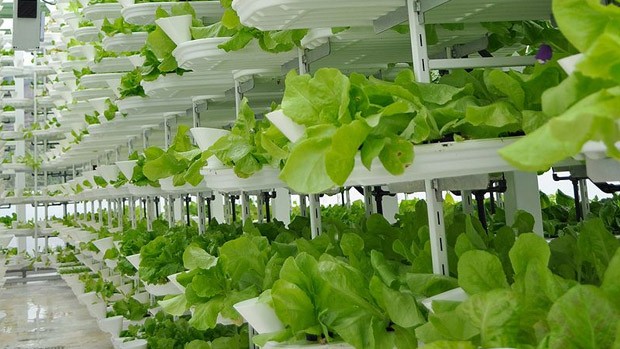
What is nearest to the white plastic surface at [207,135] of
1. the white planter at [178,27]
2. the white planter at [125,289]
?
the white planter at [178,27]

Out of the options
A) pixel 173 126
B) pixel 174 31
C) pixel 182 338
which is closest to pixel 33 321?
pixel 173 126

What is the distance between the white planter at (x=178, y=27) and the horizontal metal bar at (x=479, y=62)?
140 centimetres

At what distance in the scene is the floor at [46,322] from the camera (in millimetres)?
7680

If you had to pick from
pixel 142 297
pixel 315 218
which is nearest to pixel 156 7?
pixel 315 218

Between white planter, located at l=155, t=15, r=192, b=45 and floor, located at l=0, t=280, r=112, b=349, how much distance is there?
4.70 m

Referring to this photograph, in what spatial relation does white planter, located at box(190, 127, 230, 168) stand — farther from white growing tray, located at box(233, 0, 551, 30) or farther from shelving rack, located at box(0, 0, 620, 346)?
white growing tray, located at box(233, 0, 551, 30)

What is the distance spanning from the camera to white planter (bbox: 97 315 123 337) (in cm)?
600

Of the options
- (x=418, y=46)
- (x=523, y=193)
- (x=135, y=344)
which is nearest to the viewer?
(x=418, y=46)

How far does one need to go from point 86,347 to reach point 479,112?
6548mm

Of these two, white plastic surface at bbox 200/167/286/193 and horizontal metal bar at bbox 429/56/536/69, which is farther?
white plastic surface at bbox 200/167/286/193

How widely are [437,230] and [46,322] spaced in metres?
8.11

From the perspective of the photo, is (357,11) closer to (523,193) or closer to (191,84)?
(523,193)

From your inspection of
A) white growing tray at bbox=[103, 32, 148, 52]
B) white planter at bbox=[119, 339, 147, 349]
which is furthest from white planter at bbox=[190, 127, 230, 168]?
white planter at bbox=[119, 339, 147, 349]

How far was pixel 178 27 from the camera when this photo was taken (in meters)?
3.02
